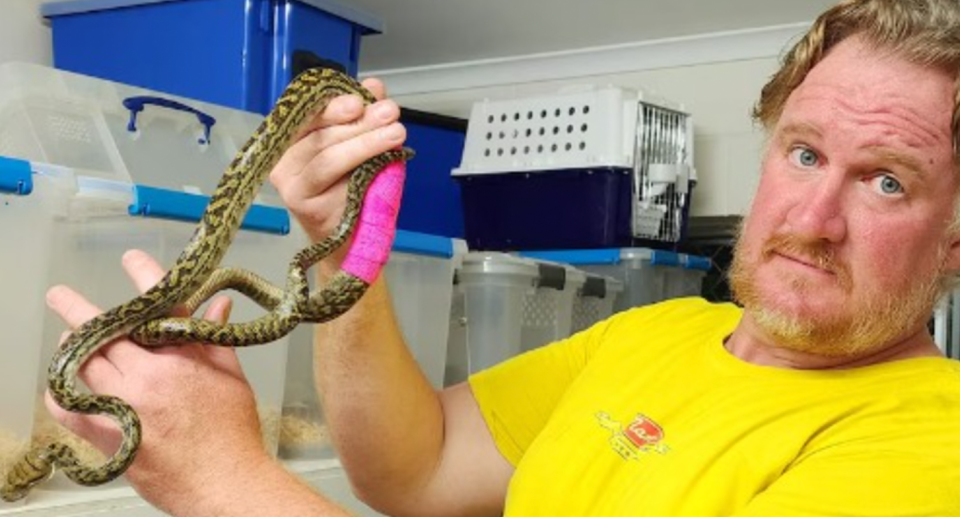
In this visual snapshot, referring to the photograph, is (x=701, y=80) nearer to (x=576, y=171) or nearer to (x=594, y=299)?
(x=576, y=171)

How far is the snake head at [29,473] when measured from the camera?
3.60 ft

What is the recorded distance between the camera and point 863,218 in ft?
4.17

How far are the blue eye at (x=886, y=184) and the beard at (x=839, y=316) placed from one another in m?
0.09

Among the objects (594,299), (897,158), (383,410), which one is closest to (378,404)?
(383,410)

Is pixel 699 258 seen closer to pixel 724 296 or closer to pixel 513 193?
pixel 724 296

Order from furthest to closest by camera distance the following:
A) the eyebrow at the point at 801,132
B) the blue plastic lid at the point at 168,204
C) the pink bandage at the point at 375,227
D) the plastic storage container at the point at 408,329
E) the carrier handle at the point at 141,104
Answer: the plastic storage container at the point at 408,329
the carrier handle at the point at 141,104
the blue plastic lid at the point at 168,204
the eyebrow at the point at 801,132
the pink bandage at the point at 375,227

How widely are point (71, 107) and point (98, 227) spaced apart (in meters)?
0.23

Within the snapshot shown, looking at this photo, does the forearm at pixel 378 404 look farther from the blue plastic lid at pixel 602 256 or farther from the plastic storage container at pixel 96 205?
the blue plastic lid at pixel 602 256

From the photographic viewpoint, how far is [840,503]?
3.61 ft

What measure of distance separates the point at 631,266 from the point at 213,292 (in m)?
1.40

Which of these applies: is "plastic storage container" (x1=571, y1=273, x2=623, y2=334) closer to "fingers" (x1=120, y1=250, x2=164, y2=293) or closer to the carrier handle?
the carrier handle

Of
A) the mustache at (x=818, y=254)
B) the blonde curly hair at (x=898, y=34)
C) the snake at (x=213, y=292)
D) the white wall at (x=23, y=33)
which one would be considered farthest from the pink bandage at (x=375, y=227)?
the white wall at (x=23, y=33)

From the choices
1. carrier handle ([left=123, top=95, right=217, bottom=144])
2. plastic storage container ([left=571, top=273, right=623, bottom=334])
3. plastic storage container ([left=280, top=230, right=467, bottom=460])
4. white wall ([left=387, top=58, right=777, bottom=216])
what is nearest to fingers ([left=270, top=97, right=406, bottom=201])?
carrier handle ([left=123, top=95, right=217, bottom=144])

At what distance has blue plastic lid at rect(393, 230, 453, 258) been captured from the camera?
6.52 ft
